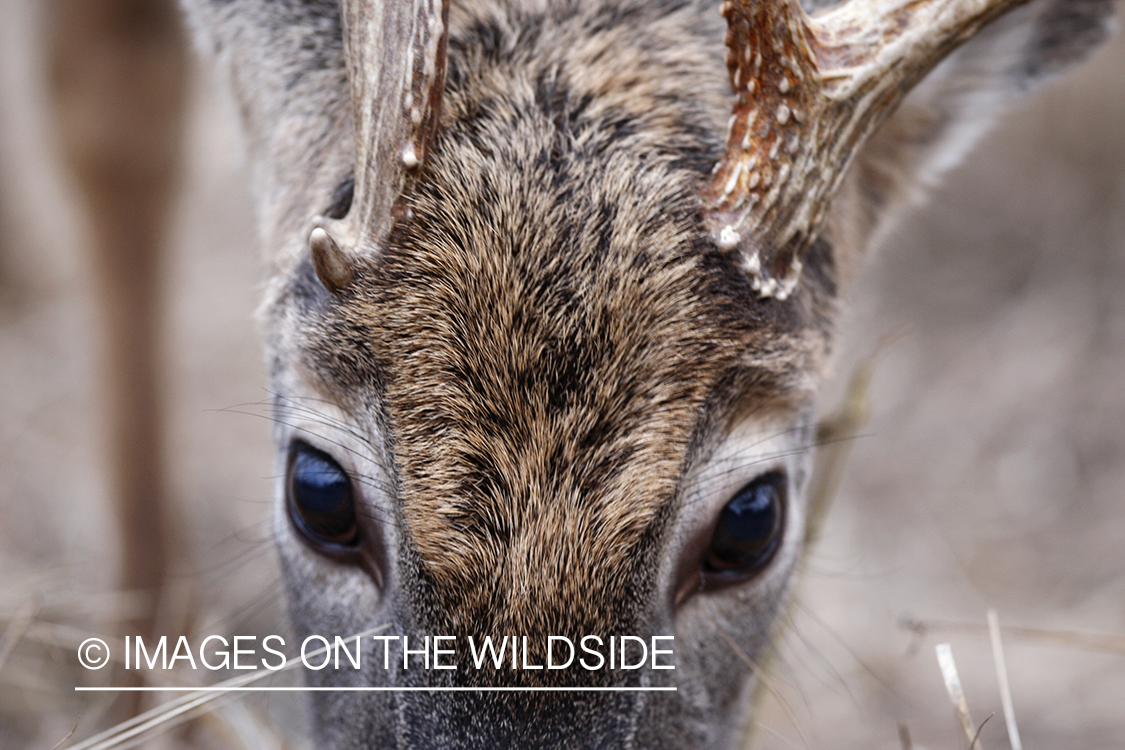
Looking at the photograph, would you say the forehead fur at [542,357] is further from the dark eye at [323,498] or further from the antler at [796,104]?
the dark eye at [323,498]

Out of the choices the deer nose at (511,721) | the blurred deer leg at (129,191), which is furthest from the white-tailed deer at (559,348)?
the blurred deer leg at (129,191)

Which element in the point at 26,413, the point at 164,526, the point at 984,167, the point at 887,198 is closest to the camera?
the point at 887,198

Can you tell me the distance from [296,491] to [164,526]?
3.03 m

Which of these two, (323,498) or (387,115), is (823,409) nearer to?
(323,498)

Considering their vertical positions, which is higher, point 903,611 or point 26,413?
point 26,413

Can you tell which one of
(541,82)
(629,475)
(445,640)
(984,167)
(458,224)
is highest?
(984,167)

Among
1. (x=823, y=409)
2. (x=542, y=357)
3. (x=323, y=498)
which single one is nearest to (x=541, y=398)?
(x=542, y=357)

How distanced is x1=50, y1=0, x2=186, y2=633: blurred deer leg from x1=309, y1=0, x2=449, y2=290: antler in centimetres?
279

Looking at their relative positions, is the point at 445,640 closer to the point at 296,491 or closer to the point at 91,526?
the point at 296,491

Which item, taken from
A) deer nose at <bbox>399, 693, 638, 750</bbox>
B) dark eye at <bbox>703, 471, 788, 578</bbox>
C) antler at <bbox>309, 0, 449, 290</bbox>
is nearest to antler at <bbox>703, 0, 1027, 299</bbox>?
dark eye at <bbox>703, 471, 788, 578</bbox>

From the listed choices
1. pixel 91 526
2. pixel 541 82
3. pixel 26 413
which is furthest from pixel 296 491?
pixel 26 413

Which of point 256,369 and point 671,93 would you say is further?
point 256,369

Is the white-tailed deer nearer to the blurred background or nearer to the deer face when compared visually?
the deer face

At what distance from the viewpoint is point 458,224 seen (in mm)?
2324
